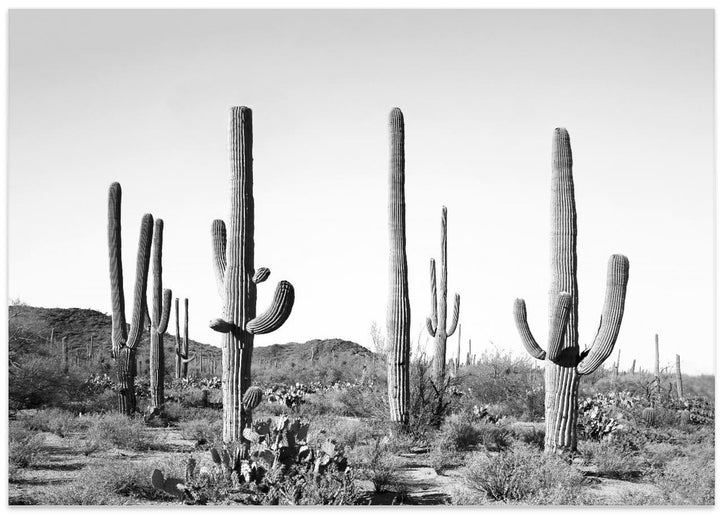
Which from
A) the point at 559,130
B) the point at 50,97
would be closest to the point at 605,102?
the point at 559,130

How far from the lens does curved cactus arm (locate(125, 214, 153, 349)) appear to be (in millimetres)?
15891

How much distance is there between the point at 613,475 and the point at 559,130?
4.89m

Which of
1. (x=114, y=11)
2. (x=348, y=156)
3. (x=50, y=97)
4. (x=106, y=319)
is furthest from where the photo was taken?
(x=106, y=319)

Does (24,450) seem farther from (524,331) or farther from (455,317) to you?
(455,317)

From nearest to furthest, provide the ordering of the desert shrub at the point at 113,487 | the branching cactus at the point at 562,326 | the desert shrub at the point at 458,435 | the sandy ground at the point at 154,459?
the desert shrub at the point at 113,487, the sandy ground at the point at 154,459, the branching cactus at the point at 562,326, the desert shrub at the point at 458,435

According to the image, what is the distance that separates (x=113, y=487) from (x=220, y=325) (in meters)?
2.17

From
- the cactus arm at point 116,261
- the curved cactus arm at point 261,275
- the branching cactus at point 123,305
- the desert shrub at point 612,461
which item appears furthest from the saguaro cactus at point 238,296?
the branching cactus at point 123,305

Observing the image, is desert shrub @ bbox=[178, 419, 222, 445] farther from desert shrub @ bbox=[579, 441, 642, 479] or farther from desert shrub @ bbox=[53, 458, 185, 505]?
desert shrub @ bbox=[579, 441, 642, 479]

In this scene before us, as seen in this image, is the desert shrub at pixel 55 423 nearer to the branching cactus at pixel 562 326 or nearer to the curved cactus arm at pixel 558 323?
the branching cactus at pixel 562 326

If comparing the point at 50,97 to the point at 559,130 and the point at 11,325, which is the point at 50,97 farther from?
the point at 11,325

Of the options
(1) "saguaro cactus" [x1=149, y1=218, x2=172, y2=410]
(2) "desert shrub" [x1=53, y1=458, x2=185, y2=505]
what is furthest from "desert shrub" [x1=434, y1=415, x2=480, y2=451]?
(1) "saguaro cactus" [x1=149, y1=218, x2=172, y2=410]

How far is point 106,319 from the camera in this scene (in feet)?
158

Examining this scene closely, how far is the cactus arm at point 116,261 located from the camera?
14.9 meters

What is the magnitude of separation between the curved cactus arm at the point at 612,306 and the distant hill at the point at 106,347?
48.6 feet
